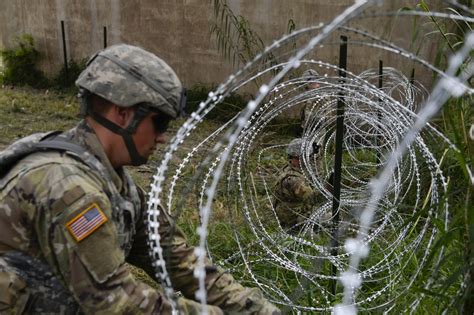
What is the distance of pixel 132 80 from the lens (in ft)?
7.25

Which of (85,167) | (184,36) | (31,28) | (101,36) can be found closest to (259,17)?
(184,36)

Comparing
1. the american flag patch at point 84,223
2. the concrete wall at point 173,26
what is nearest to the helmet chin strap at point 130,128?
the american flag patch at point 84,223

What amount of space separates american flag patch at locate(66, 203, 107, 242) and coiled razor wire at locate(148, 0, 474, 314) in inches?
10.0

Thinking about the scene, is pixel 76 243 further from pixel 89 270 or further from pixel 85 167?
pixel 85 167

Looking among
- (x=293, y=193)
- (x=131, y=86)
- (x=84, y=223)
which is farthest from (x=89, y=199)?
(x=293, y=193)

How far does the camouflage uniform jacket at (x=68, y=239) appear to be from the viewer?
6.61ft

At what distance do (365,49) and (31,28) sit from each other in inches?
304

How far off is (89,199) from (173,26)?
9.47m

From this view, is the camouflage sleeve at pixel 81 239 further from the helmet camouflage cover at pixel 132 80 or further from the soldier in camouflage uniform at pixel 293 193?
the soldier in camouflage uniform at pixel 293 193

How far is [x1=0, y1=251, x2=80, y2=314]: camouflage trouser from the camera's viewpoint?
2.17 metres

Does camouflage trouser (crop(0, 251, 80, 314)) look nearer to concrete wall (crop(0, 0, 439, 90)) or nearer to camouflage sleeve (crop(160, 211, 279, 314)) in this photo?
camouflage sleeve (crop(160, 211, 279, 314))

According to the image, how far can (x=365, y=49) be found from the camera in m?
8.97

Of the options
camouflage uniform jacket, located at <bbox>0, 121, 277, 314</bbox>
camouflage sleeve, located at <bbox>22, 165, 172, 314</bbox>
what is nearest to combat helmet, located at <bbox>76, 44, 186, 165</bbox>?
camouflage uniform jacket, located at <bbox>0, 121, 277, 314</bbox>

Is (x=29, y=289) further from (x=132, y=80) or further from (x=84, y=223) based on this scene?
(x=132, y=80)
